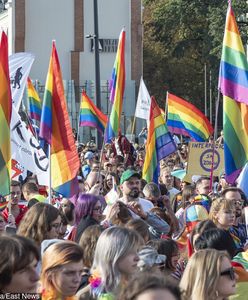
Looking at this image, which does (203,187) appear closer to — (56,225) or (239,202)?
(239,202)

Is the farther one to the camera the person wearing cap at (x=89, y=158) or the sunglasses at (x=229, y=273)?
the person wearing cap at (x=89, y=158)

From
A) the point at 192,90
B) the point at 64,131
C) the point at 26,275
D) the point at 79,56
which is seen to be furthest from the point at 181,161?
the point at 192,90

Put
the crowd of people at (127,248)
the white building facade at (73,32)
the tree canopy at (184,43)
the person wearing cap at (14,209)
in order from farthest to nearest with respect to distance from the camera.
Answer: the white building facade at (73,32)
the tree canopy at (184,43)
the person wearing cap at (14,209)
the crowd of people at (127,248)

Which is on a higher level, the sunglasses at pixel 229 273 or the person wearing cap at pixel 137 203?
A: the sunglasses at pixel 229 273

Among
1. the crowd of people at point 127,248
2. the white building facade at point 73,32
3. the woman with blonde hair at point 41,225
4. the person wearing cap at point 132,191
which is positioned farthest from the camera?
the white building facade at point 73,32

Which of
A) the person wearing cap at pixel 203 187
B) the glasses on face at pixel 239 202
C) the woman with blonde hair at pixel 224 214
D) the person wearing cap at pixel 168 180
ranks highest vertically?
the woman with blonde hair at pixel 224 214

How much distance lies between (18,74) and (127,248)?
9064 mm

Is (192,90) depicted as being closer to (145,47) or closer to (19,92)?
(145,47)

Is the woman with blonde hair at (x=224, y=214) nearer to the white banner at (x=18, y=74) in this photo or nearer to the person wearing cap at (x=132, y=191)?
the person wearing cap at (x=132, y=191)

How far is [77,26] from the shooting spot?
53.5 m

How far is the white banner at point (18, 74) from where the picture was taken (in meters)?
14.6

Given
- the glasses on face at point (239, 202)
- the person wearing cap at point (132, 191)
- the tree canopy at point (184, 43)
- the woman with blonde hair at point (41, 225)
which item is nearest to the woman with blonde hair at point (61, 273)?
the woman with blonde hair at point (41, 225)

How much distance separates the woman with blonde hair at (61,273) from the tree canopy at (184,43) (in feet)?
133

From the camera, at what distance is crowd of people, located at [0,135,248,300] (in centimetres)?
492
